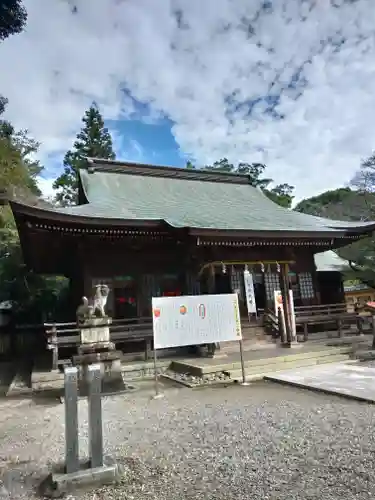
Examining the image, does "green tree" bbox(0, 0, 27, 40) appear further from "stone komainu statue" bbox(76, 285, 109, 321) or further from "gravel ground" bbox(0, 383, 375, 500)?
"gravel ground" bbox(0, 383, 375, 500)

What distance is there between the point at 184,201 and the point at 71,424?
11.1 meters

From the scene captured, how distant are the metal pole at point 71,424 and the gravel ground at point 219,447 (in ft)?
0.85

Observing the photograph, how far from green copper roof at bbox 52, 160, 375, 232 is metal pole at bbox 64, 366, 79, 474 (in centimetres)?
617

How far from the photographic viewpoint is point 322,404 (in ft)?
17.3

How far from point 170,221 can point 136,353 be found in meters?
3.69

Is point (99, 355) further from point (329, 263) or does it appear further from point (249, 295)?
point (329, 263)

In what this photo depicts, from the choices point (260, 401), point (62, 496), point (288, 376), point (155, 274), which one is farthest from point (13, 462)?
point (155, 274)

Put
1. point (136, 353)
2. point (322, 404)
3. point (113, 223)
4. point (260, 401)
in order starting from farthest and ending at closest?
point (136, 353), point (113, 223), point (260, 401), point (322, 404)

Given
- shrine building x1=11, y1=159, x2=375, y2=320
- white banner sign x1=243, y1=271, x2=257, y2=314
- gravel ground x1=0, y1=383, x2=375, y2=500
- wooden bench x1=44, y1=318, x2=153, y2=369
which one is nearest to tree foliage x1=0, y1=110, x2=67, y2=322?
shrine building x1=11, y1=159, x2=375, y2=320

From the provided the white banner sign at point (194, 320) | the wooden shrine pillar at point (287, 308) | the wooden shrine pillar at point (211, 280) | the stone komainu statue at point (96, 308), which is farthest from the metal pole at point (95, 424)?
the wooden shrine pillar at point (287, 308)

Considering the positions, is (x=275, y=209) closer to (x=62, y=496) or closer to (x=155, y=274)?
(x=155, y=274)

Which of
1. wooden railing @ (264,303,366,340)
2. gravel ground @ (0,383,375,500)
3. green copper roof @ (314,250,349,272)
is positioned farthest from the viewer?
green copper roof @ (314,250,349,272)

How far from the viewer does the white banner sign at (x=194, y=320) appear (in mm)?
6919

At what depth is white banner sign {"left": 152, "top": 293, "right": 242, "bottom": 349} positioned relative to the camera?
22.7 ft
